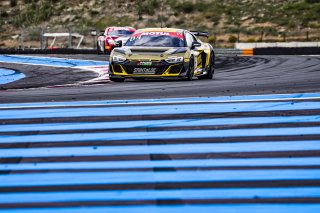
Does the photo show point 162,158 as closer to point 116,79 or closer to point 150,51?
point 150,51

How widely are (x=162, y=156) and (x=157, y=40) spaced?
10.4 m

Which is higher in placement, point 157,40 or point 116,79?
point 157,40

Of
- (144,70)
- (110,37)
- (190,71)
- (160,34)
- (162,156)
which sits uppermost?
(162,156)

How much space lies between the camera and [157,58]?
50.0 feet

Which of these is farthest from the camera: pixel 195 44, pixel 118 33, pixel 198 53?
pixel 118 33

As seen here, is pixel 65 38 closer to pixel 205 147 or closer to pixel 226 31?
pixel 226 31

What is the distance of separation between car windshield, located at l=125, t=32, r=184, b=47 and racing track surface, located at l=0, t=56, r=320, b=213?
6.89 metres

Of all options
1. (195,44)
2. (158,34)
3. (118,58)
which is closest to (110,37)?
(158,34)

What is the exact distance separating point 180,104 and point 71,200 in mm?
4083

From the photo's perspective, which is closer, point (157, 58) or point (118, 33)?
point (157, 58)

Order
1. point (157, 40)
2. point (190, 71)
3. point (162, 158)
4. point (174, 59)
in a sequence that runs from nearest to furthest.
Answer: point (162, 158) < point (174, 59) < point (190, 71) < point (157, 40)

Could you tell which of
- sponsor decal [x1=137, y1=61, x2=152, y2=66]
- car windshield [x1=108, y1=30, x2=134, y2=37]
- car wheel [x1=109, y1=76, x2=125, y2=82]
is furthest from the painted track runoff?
car windshield [x1=108, y1=30, x2=134, y2=37]

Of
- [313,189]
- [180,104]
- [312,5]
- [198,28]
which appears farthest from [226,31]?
[313,189]

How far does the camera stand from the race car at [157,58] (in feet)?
50.0
